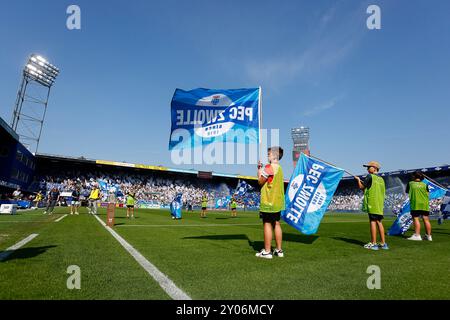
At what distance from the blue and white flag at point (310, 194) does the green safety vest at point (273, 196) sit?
2.29 meters

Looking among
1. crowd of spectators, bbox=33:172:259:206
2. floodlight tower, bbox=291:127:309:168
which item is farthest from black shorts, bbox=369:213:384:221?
floodlight tower, bbox=291:127:309:168

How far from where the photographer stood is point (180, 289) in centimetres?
327

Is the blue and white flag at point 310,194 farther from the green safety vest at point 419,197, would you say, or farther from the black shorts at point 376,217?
the green safety vest at point 419,197

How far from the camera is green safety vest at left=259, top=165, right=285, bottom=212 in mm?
5582

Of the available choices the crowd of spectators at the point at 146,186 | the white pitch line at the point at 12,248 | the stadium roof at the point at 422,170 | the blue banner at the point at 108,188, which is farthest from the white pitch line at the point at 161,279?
the stadium roof at the point at 422,170

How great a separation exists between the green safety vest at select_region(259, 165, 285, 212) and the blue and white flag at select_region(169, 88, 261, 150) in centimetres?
231

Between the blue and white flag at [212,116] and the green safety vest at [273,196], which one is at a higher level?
the blue and white flag at [212,116]

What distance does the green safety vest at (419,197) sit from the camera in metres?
8.90

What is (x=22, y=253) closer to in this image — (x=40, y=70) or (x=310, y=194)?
(x=310, y=194)

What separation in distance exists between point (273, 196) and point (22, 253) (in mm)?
4663
